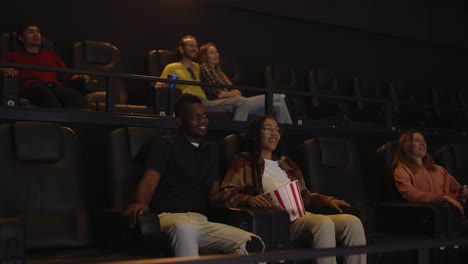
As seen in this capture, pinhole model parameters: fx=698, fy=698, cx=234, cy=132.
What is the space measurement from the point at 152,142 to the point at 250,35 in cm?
364

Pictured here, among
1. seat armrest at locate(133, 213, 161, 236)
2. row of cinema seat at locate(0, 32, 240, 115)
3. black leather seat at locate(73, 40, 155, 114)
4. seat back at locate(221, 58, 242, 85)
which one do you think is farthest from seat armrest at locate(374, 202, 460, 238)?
seat back at locate(221, 58, 242, 85)

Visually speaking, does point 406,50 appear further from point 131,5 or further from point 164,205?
point 164,205

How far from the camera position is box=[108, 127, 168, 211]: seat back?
349 centimetres

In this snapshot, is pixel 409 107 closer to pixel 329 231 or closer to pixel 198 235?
pixel 329 231

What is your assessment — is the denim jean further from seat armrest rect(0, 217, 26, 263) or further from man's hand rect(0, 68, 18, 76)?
seat armrest rect(0, 217, 26, 263)

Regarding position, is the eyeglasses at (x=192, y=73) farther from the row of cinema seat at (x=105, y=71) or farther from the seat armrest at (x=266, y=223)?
the seat armrest at (x=266, y=223)

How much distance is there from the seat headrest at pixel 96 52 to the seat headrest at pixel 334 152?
1998 millimetres

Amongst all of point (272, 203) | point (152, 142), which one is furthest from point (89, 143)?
point (272, 203)

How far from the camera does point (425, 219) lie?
4137 millimetres

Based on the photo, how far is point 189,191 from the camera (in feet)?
11.5

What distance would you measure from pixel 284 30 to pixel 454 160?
2759 millimetres

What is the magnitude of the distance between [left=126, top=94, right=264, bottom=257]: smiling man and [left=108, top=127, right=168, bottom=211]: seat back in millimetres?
138

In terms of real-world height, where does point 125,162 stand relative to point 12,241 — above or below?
above

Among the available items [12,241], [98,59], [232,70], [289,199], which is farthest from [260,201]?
[232,70]
